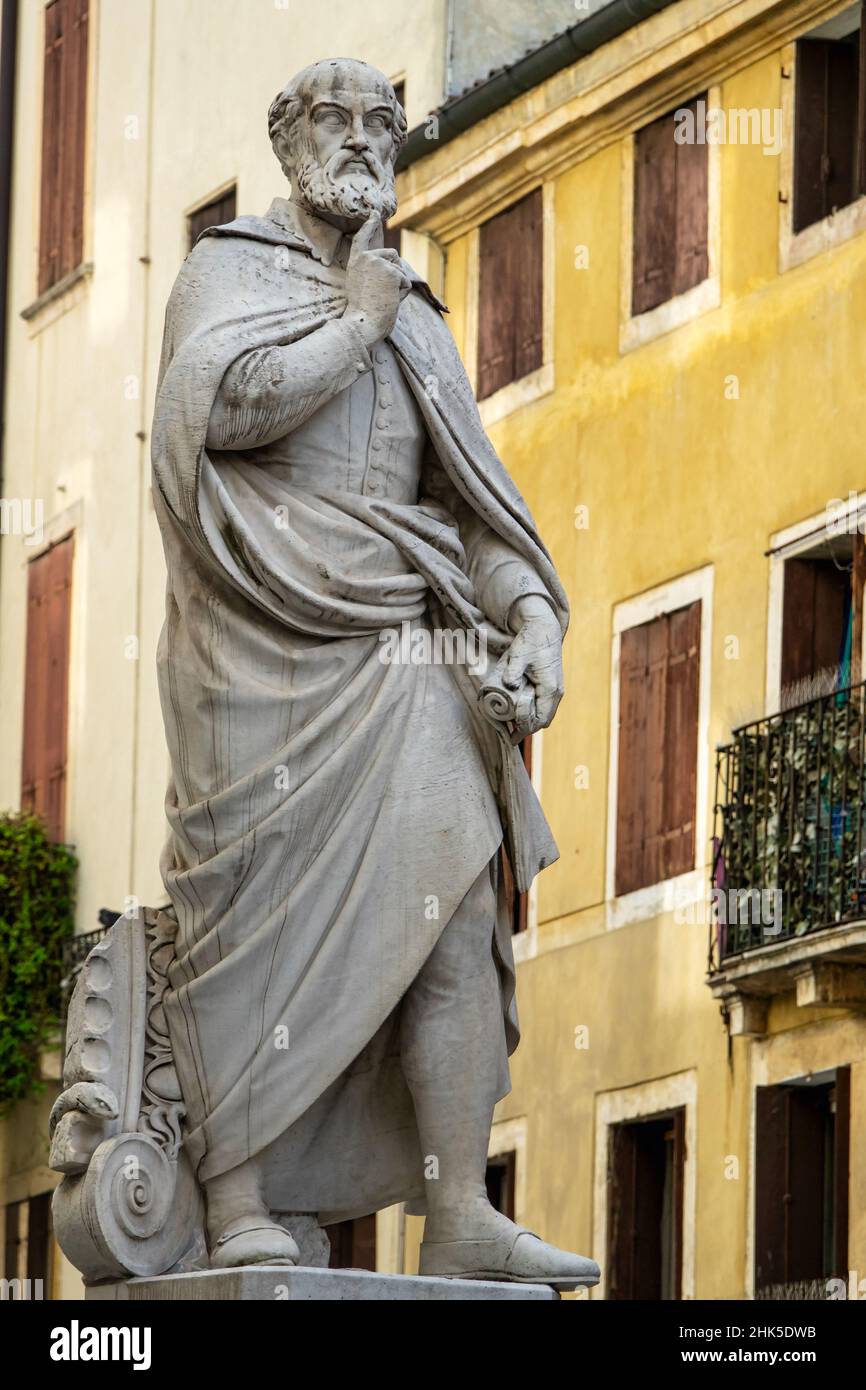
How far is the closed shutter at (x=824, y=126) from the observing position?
1073 inches

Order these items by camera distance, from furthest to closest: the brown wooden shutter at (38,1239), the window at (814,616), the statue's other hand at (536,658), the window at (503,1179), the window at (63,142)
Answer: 1. the window at (63,142)
2. the brown wooden shutter at (38,1239)
3. the window at (503,1179)
4. the window at (814,616)
5. the statue's other hand at (536,658)

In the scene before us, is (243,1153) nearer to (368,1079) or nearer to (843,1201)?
(368,1079)

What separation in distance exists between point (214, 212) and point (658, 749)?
8.68 m

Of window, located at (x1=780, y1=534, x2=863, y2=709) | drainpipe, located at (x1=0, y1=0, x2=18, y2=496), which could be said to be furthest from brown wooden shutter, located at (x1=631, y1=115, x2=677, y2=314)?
drainpipe, located at (x1=0, y1=0, x2=18, y2=496)

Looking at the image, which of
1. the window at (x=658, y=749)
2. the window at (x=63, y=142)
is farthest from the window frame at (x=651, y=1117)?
the window at (x=63, y=142)

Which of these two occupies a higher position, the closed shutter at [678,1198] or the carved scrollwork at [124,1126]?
the closed shutter at [678,1198]

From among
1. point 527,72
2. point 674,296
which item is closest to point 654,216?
point 674,296

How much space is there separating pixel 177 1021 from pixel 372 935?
1.64 ft

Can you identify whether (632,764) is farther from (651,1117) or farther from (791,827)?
(791,827)

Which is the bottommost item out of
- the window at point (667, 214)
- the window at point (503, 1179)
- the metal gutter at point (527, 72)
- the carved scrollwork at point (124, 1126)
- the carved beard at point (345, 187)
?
the carved scrollwork at point (124, 1126)

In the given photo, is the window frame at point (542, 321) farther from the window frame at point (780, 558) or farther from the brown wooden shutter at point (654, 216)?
the window frame at point (780, 558)

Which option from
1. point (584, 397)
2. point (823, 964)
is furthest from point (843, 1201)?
point (584, 397)

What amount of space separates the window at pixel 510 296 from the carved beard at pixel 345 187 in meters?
20.3

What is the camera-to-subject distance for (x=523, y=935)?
30109 millimetres
